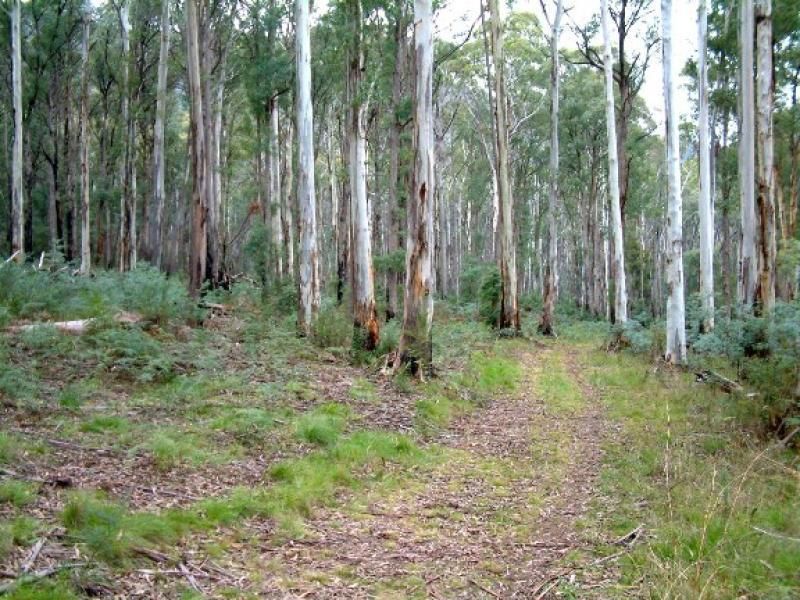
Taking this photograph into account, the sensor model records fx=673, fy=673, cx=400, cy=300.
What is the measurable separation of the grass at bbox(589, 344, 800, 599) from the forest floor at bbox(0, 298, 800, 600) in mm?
25

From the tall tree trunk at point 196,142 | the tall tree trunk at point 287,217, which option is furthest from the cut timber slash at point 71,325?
the tall tree trunk at point 287,217

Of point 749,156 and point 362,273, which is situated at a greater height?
point 749,156

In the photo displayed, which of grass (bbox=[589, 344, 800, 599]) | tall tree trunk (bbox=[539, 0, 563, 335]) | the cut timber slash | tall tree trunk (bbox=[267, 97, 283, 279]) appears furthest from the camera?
tall tree trunk (bbox=[267, 97, 283, 279])

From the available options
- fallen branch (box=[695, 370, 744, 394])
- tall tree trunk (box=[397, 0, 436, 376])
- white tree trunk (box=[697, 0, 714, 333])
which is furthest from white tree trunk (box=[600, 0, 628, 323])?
tall tree trunk (box=[397, 0, 436, 376])

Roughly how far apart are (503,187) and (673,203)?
615 centimetres

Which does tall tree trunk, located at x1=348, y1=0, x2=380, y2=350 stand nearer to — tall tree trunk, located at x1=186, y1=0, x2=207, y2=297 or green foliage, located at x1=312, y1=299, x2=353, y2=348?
green foliage, located at x1=312, y1=299, x2=353, y2=348

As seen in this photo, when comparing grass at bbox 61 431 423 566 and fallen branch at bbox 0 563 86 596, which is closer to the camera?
fallen branch at bbox 0 563 86 596

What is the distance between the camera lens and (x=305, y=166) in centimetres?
1362

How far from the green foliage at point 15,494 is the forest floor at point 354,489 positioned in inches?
0.5

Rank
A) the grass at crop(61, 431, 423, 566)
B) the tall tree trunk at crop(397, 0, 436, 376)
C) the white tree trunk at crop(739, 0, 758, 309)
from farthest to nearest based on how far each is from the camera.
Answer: the white tree trunk at crop(739, 0, 758, 309) < the tall tree trunk at crop(397, 0, 436, 376) < the grass at crop(61, 431, 423, 566)

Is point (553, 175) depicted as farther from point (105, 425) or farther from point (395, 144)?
point (105, 425)

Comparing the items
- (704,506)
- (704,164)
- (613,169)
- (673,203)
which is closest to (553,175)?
(613,169)

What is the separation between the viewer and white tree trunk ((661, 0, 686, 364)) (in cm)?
1341

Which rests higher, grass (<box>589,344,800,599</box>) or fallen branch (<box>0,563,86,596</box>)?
fallen branch (<box>0,563,86,596</box>)
